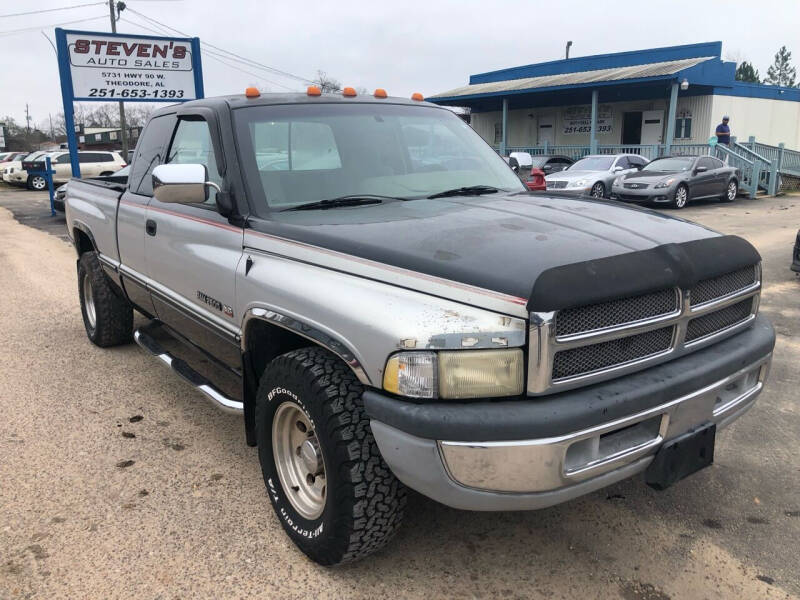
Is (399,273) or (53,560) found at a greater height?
(399,273)

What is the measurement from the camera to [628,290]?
2244mm

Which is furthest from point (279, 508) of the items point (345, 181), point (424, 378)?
point (345, 181)

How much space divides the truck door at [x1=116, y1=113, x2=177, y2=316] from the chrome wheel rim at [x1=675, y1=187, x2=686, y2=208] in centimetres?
1506

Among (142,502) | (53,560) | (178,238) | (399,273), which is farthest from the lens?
(178,238)

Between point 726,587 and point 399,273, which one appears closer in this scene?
point 399,273

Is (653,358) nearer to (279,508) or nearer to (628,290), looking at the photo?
(628,290)

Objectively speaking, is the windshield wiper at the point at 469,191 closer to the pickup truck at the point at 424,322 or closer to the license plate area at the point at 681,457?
the pickup truck at the point at 424,322

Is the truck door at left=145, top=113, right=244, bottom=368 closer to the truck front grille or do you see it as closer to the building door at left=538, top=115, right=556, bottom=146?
the truck front grille

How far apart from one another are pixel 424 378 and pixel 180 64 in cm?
1396

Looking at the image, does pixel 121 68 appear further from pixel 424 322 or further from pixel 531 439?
pixel 531 439

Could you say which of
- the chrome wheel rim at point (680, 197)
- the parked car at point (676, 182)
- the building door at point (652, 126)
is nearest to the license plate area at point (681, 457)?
the parked car at point (676, 182)

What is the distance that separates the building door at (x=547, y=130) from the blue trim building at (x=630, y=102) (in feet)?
0.16

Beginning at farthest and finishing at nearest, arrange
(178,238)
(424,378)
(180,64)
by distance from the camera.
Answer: (180,64) → (178,238) → (424,378)

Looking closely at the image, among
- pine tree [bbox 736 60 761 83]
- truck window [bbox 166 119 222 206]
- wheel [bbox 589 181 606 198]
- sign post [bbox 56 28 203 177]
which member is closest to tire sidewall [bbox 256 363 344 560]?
truck window [bbox 166 119 222 206]
